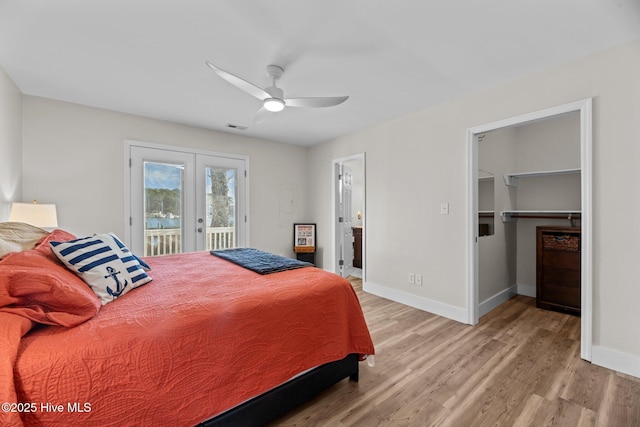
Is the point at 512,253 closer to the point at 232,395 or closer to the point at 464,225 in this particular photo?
the point at 464,225

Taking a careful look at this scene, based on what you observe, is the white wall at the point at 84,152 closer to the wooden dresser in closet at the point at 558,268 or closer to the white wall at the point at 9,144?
the white wall at the point at 9,144

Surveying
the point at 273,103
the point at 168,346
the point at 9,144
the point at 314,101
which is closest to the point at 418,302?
the point at 314,101

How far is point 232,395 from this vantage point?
1.35 m

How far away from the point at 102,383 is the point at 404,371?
6.36ft

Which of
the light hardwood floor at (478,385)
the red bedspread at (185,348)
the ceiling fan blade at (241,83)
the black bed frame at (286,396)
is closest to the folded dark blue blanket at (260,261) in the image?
the red bedspread at (185,348)

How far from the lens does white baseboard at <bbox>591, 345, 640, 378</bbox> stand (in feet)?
6.63

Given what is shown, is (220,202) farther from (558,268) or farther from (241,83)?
(558,268)

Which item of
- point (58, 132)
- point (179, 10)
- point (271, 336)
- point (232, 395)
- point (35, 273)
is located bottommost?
point (232, 395)

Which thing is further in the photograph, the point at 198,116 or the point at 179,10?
the point at 198,116

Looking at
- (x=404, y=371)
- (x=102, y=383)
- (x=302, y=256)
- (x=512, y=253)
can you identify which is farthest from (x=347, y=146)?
(x=102, y=383)

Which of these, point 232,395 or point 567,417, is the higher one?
point 232,395

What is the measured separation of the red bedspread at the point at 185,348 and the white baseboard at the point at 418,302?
1664 mm

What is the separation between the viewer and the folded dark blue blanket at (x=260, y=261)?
2154 millimetres

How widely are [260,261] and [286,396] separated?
44.0 inches
